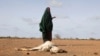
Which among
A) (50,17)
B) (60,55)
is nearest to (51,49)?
(60,55)

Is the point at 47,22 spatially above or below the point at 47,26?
above

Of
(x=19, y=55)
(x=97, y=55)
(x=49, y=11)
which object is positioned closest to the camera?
(x=19, y=55)

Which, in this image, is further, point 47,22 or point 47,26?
point 47,22

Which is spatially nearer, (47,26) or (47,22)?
(47,26)

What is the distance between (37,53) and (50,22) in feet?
11.5

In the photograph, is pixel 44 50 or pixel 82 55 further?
pixel 44 50

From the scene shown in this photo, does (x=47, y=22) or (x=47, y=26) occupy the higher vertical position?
(x=47, y=22)

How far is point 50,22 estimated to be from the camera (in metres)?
22.5

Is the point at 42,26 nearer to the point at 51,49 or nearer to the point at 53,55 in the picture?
the point at 51,49

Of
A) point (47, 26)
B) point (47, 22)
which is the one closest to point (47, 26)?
point (47, 26)

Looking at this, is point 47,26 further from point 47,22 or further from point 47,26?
point 47,22

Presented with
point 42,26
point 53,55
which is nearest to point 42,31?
point 42,26

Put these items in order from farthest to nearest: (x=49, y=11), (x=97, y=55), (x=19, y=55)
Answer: (x=49, y=11) < (x=97, y=55) < (x=19, y=55)

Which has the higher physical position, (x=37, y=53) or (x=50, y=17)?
(x=50, y=17)
